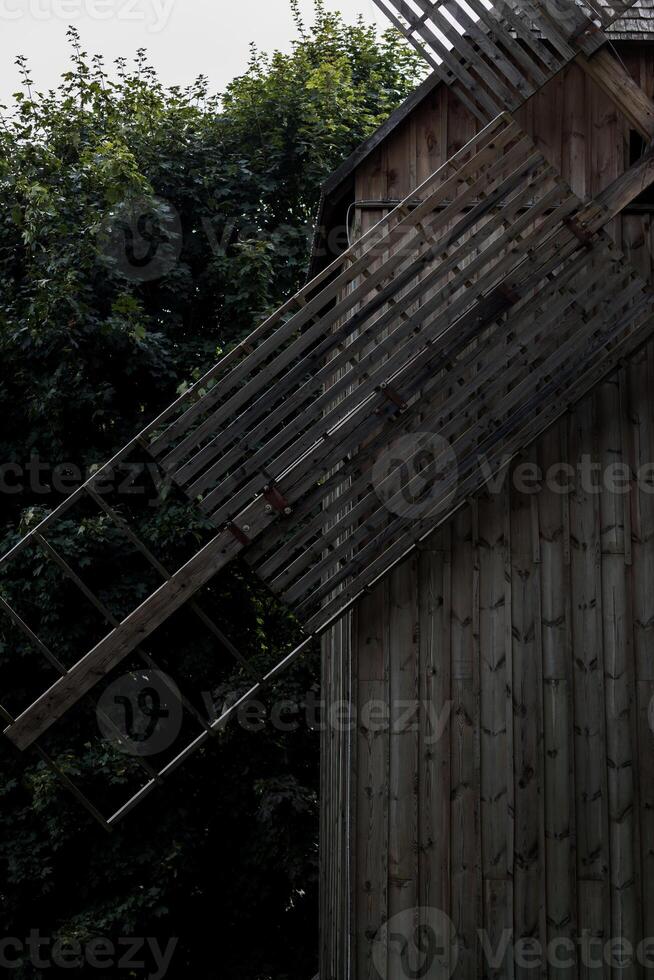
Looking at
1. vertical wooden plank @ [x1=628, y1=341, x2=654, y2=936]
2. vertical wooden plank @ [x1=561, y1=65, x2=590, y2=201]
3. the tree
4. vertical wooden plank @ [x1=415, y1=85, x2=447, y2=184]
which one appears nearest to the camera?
vertical wooden plank @ [x1=628, y1=341, x2=654, y2=936]

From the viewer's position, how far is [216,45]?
1334 centimetres

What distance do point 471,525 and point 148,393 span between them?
709 centimetres

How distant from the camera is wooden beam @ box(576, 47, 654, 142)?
4809 millimetres

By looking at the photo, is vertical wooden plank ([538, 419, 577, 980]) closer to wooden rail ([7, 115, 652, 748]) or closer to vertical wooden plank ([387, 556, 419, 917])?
wooden rail ([7, 115, 652, 748])

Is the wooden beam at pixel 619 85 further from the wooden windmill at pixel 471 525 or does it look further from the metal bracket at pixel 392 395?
the metal bracket at pixel 392 395

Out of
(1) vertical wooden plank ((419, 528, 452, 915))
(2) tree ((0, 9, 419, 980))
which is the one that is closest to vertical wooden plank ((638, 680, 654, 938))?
(1) vertical wooden plank ((419, 528, 452, 915))

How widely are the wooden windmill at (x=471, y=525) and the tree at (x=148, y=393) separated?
5269mm

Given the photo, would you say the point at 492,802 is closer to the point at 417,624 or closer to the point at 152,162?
the point at 417,624

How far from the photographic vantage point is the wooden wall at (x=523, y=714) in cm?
489

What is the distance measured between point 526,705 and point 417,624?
0.65 m

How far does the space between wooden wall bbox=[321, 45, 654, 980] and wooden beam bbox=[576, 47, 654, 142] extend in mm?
413

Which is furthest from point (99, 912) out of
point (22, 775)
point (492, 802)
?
point (492, 802)

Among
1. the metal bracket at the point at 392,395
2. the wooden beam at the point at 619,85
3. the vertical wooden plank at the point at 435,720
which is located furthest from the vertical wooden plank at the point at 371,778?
the wooden beam at the point at 619,85

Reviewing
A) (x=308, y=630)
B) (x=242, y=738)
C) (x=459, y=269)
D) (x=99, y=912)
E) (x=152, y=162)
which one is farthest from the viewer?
(x=152, y=162)
